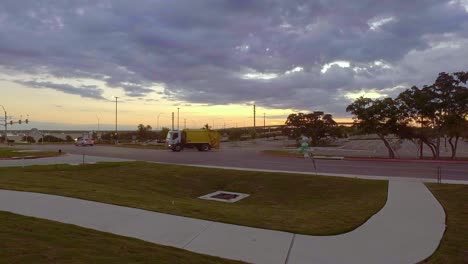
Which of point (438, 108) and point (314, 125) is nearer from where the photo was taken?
point (438, 108)

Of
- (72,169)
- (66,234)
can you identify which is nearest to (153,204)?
(66,234)

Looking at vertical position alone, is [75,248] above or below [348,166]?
above

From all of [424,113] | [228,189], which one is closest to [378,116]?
[424,113]

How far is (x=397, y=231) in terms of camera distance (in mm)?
7988

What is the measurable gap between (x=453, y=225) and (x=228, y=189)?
10.3 meters

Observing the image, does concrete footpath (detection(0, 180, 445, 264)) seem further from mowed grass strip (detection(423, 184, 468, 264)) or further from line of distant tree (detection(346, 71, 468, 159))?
line of distant tree (detection(346, 71, 468, 159))

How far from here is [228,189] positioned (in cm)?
1755

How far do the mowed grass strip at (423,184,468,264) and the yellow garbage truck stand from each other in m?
34.7

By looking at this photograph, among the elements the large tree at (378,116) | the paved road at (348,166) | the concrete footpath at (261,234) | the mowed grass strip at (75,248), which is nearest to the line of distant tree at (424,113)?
the large tree at (378,116)

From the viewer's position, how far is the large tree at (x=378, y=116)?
108ft

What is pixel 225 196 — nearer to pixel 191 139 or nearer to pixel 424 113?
pixel 424 113

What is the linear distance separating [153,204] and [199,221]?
2.44 metres

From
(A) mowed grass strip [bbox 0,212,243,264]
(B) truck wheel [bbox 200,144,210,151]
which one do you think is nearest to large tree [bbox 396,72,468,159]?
(B) truck wheel [bbox 200,144,210,151]

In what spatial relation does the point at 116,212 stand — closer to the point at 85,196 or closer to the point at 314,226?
the point at 85,196
